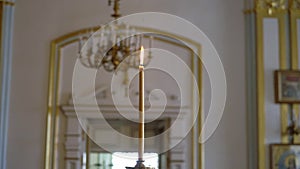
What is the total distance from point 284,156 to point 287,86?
863 mm

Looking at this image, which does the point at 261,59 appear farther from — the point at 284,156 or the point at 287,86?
the point at 284,156

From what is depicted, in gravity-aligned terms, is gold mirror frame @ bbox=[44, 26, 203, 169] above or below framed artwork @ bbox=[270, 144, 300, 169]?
above

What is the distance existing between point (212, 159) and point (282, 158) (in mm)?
852

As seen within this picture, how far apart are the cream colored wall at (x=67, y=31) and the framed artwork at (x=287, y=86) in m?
0.44

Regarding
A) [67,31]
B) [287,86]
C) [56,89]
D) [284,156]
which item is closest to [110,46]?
[67,31]

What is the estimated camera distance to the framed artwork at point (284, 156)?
6.18 metres

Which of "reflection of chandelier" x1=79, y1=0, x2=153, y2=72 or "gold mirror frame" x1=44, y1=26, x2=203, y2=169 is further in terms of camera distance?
"gold mirror frame" x1=44, y1=26, x2=203, y2=169

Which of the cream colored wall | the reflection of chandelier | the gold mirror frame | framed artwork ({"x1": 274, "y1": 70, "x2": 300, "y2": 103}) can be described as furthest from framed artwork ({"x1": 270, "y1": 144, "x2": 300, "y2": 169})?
the reflection of chandelier

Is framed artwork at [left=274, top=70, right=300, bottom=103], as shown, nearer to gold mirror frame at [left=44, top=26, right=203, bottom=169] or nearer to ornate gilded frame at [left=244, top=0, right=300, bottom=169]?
ornate gilded frame at [left=244, top=0, right=300, bottom=169]

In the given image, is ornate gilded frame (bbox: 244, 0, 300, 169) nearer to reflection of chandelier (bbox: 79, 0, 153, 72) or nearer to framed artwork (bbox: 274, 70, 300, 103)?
framed artwork (bbox: 274, 70, 300, 103)

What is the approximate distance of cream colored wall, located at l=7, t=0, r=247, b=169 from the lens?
20.4ft

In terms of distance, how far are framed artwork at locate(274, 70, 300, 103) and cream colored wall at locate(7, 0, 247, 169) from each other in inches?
17.2

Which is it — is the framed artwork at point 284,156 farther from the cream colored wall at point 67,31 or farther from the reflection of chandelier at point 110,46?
the reflection of chandelier at point 110,46

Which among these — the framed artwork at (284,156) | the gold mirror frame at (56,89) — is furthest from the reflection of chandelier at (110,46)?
the framed artwork at (284,156)
